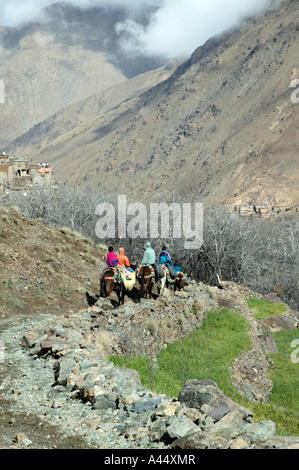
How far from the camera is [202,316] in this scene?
18.3 m

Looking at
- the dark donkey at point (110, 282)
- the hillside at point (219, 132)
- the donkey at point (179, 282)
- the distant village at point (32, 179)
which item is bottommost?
the donkey at point (179, 282)

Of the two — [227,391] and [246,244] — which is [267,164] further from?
[227,391]

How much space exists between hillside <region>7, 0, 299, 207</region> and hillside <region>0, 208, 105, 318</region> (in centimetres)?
7690

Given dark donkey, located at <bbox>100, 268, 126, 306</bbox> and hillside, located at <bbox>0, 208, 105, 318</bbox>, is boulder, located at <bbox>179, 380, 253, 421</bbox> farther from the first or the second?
dark donkey, located at <bbox>100, 268, 126, 306</bbox>

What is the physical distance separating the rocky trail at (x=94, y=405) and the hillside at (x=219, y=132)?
91.6 metres

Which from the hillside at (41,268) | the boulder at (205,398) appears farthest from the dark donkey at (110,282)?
the boulder at (205,398)

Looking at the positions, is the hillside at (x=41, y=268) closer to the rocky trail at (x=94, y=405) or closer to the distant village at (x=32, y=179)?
the rocky trail at (x=94, y=405)

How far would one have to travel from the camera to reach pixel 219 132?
143750 millimetres

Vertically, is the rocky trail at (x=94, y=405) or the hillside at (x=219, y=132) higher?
the hillside at (x=219, y=132)

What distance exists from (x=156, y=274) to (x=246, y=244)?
90.4 ft

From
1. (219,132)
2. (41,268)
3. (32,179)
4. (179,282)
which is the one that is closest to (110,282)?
(179,282)

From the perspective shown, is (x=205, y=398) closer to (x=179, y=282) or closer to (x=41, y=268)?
(x=179, y=282)

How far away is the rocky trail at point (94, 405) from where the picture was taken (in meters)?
6.38
